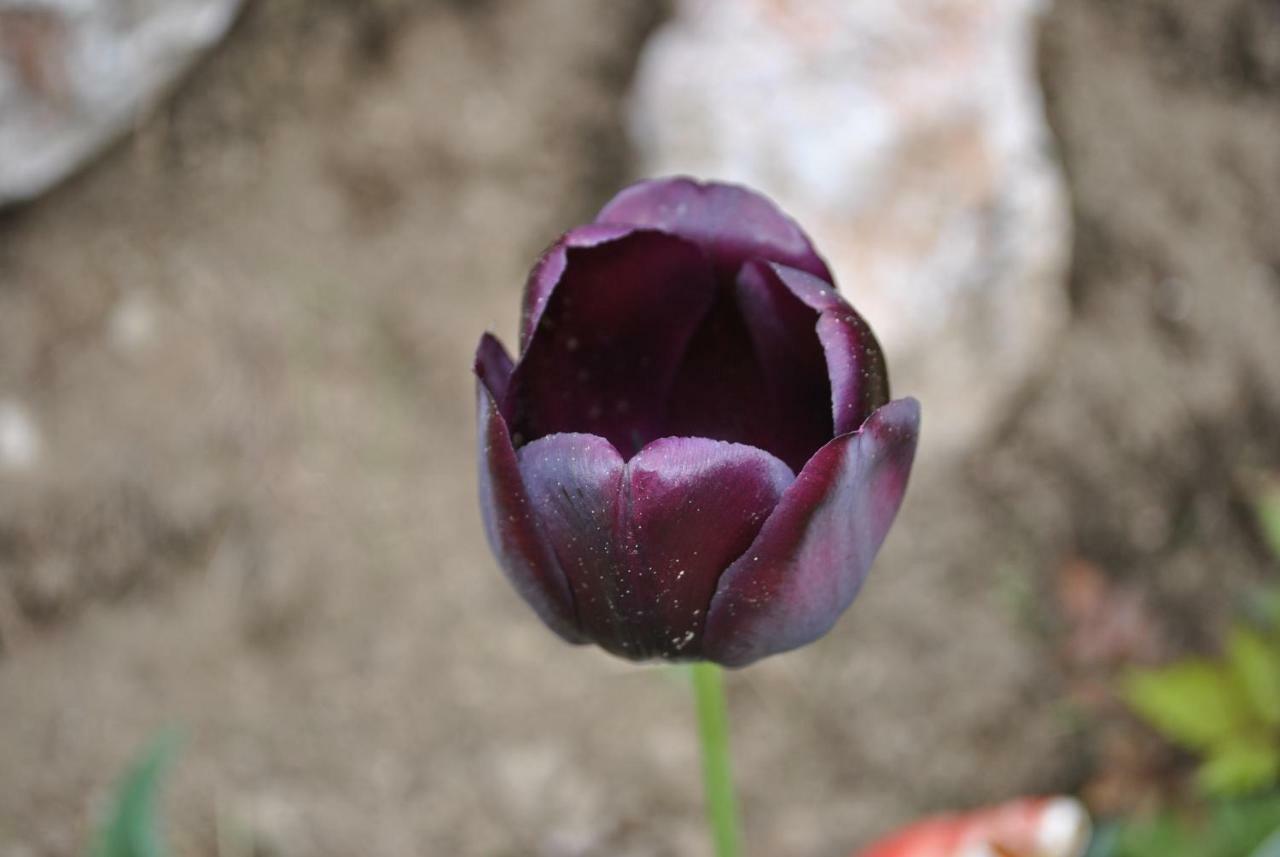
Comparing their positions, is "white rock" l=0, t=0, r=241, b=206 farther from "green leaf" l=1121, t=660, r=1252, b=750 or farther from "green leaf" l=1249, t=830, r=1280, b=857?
"green leaf" l=1249, t=830, r=1280, b=857

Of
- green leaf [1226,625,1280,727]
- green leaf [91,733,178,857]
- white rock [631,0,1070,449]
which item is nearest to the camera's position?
green leaf [91,733,178,857]

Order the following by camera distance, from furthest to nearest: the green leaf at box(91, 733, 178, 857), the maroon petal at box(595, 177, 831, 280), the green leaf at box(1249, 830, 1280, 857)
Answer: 1. the green leaf at box(1249, 830, 1280, 857)
2. the green leaf at box(91, 733, 178, 857)
3. the maroon petal at box(595, 177, 831, 280)

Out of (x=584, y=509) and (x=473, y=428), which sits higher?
(x=473, y=428)

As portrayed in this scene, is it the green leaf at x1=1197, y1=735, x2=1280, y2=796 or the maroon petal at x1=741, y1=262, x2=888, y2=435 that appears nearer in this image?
the maroon petal at x1=741, y1=262, x2=888, y2=435

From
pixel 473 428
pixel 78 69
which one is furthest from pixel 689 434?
pixel 78 69

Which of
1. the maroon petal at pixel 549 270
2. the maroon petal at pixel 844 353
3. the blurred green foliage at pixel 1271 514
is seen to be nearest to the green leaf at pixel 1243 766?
the blurred green foliage at pixel 1271 514

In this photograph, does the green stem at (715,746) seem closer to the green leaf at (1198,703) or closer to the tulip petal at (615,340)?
the tulip petal at (615,340)

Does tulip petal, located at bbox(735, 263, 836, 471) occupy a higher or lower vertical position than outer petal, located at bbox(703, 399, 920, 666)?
higher

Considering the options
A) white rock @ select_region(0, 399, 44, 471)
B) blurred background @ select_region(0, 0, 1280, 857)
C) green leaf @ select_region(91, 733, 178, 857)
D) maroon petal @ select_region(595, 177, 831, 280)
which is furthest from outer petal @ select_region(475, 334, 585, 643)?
white rock @ select_region(0, 399, 44, 471)

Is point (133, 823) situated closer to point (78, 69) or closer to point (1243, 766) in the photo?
point (78, 69)
